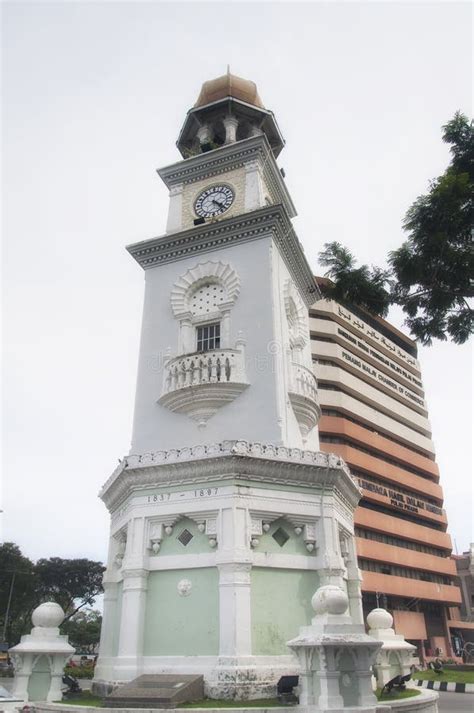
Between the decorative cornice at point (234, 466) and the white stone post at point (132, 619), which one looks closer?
the white stone post at point (132, 619)

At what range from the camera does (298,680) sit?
1229cm

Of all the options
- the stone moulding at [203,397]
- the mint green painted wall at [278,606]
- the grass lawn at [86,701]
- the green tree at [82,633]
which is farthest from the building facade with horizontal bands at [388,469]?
the green tree at [82,633]

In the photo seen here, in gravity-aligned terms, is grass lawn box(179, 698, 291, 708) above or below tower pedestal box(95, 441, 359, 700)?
below

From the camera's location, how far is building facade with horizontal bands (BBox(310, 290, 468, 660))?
51500 mm

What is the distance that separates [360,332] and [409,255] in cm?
4865

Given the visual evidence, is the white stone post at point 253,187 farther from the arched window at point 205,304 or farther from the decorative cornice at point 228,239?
the arched window at point 205,304

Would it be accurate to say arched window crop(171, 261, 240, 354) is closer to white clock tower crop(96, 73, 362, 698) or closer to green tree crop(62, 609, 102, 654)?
white clock tower crop(96, 73, 362, 698)

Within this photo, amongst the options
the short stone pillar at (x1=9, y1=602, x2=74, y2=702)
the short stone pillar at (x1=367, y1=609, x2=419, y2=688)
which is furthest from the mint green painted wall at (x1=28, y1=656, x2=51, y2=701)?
the short stone pillar at (x1=367, y1=609, x2=419, y2=688)

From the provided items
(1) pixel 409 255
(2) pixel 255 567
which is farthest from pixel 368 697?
(1) pixel 409 255

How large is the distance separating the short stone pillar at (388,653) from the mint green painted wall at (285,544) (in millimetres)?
3380

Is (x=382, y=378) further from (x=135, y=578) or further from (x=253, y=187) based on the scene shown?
(x=135, y=578)

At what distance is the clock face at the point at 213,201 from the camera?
2361cm

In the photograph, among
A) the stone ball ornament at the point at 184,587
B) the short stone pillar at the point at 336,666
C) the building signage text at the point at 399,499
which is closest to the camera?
the short stone pillar at the point at 336,666

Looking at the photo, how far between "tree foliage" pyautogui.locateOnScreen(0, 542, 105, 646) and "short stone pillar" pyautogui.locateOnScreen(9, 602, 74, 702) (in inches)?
1775
